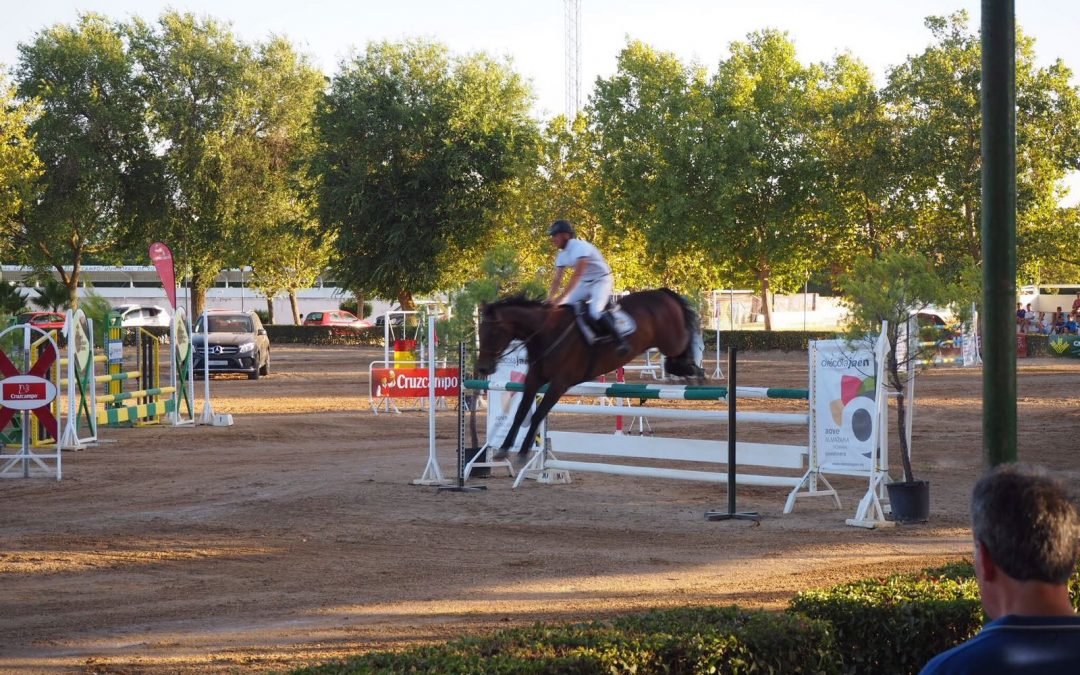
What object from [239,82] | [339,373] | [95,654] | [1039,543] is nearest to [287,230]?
Result: [239,82]

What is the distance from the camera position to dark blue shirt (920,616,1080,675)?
2146 mm

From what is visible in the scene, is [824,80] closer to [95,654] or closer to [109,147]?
[109,147]

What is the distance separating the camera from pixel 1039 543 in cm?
220

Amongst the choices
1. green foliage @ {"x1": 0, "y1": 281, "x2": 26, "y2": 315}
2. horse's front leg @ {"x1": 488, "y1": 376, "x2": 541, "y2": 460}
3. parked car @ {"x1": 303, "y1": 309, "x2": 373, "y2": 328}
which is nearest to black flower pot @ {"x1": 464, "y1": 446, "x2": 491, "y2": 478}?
horse's front leg @ {"x1": 488, "y1": 376, "x2": 541, "y2": 460}

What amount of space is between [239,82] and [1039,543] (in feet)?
181

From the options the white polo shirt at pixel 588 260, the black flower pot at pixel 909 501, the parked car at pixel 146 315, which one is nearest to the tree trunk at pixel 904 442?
the black flower pot at pixel 909 501

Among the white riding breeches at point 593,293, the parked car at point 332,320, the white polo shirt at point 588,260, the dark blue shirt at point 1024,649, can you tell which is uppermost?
the parked car at point 332,320

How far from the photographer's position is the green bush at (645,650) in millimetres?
4281

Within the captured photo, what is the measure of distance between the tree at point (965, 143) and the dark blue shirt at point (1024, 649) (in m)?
39.3

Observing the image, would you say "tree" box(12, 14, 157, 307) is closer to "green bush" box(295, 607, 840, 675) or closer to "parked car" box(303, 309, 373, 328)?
"parked car" box(303, 309, 373, 328)

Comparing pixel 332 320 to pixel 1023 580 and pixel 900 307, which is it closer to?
pixel 900 307

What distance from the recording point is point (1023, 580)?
221 cm

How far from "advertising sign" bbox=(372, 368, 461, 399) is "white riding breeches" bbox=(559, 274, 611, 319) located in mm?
6000

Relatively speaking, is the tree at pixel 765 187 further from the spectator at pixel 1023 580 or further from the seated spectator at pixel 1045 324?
the spectator at pixel 1023 580
